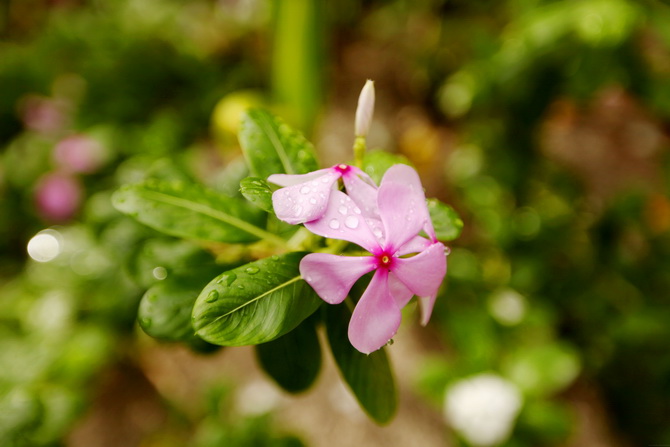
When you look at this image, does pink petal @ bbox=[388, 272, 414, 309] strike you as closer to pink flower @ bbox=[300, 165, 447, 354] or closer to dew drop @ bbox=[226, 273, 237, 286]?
pink flower @ bbox=[300, 165, 447, 354]

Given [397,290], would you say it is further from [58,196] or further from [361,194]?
[58,196]

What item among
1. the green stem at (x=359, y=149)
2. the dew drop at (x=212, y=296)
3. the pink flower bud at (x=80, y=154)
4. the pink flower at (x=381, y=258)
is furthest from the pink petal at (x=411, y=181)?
the pink flower bud at (x=80, y=154)

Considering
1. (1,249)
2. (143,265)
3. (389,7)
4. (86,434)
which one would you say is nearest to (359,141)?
(143,265)

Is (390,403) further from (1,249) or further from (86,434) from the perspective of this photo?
(1,249)

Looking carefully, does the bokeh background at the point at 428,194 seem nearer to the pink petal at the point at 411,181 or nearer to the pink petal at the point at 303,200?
the pink petal at the point at 303,200

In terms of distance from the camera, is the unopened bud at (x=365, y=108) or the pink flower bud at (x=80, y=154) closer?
the unopened bud at (x=365, y=108)
